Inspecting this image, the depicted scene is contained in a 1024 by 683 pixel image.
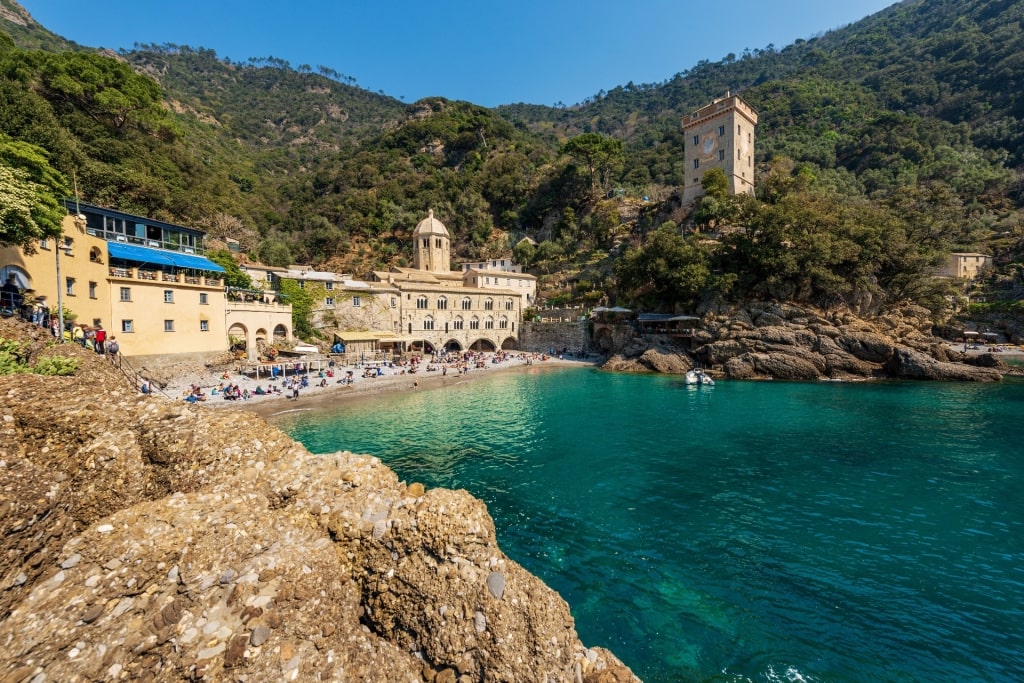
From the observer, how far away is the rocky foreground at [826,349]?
36406mm

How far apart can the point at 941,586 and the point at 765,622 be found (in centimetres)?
503

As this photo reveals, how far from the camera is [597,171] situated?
79.4 metres

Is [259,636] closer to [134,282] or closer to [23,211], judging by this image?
[23,211]

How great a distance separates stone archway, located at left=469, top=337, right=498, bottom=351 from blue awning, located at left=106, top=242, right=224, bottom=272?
98.3ft

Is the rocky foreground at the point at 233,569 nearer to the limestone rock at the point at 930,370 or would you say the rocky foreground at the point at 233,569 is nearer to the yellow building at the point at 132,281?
the yellow building at the point at 132,281

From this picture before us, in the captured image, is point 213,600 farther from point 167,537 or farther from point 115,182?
point 115,182

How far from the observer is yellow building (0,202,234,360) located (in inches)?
882

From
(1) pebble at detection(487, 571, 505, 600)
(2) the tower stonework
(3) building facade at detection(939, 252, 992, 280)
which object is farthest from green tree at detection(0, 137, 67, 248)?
(3) building facade at detection(939, 252, 992, 280)

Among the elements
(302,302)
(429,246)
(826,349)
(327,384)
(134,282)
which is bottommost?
(327,384)

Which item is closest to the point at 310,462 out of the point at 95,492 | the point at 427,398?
the point at 95,492

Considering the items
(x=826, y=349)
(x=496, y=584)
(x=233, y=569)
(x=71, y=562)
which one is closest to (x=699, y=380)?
(x=826, y=349)

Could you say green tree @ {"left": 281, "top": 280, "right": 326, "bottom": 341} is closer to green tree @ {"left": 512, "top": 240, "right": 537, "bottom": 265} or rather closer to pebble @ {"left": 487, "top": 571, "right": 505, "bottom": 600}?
green tree @ {"left": 512, "top": 240, "right": 537, "bottom": 265}

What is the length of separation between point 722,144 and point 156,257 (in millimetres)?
65498

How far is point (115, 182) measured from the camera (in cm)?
3947
